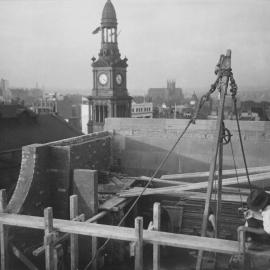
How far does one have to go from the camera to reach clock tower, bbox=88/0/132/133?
137 feet

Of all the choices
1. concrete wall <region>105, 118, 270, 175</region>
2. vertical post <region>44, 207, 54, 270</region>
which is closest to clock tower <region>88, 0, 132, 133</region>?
concrete wall <region>105, 118, 270, 175</region>

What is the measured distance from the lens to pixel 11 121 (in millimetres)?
21891

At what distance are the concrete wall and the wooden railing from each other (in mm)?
6389

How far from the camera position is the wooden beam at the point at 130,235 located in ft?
24.8

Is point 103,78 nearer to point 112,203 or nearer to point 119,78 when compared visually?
point 119,78

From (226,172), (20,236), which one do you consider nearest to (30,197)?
(20,236)

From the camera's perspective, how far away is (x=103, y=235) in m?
8.37

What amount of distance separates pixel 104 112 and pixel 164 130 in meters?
27.5

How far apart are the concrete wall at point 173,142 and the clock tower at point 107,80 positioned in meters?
25.7

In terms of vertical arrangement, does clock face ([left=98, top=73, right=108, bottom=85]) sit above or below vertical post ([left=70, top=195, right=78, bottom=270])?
above

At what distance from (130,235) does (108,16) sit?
A: 117 feet

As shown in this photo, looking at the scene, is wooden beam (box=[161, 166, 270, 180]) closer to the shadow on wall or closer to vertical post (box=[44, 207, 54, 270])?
the shadow on wall

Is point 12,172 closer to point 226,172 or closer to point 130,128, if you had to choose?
point 130,128

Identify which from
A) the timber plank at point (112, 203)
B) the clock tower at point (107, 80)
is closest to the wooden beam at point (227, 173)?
the timber plank at point (112, 203)
